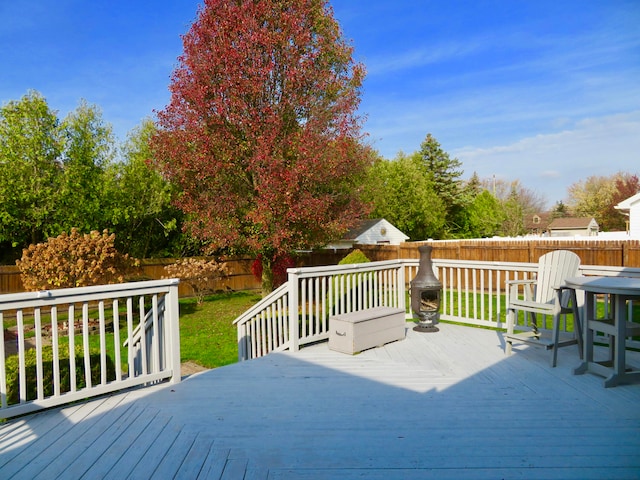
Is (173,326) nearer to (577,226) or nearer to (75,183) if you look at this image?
(75,183)

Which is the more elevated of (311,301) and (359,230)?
(359,230)

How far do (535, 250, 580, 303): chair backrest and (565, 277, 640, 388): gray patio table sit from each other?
1.82 feet

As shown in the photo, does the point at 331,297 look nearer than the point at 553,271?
No

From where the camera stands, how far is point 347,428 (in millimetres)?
2775

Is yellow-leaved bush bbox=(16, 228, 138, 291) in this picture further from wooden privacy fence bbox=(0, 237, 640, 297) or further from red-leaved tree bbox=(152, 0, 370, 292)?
wooden privacy fence bbox=(0, 237, 640, 297)

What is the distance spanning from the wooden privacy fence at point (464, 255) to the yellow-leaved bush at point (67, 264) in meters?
2.62

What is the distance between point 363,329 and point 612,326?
7.36 ft

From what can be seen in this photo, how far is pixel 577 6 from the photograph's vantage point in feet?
27.0

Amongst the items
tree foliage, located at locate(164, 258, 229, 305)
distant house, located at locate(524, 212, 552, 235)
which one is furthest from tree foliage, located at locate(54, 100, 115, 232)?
distant house, located at locate(524, 212, 552, 235)

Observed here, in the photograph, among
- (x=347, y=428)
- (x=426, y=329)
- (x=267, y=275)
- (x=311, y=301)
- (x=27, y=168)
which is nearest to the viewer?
(x=347, y=428)

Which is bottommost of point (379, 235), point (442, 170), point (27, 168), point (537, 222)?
point (379, 235)

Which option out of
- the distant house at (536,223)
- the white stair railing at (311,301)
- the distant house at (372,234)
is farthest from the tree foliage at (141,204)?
the distant house at (536,223)

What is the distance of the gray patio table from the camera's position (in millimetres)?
3412

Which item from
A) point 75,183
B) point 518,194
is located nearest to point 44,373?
point 75,183
